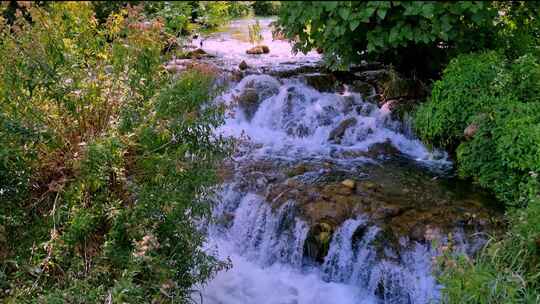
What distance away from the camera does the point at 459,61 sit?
5.30 metres

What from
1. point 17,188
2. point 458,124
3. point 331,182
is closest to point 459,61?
point 458,124

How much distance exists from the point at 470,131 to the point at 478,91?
43cm

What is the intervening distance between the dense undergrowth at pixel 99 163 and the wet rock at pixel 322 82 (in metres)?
3.61

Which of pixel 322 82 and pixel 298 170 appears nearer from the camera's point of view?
pixel 298 170

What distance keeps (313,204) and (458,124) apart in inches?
63.0

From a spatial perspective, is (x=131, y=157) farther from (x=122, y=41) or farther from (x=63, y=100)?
(x=122, y=41)

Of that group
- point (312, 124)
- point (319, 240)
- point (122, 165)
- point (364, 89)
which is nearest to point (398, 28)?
point (319, 240)

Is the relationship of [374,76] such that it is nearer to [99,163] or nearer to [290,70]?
[290,70]

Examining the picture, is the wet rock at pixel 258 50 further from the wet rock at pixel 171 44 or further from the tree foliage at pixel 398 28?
the wet rock at pixel 171 44

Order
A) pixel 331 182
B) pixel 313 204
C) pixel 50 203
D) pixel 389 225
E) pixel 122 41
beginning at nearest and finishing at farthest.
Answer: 1. pixel 50 203
2. pixel 122 41
3. pixel 389 225
4. pixel 313 204
5. pixel 331 182

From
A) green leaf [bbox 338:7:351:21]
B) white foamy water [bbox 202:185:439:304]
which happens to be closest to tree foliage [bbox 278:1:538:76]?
green leaf [bbox 338:7:351:21]

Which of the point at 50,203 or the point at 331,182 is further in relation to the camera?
the point at 331,182

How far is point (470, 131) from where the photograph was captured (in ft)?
15.9

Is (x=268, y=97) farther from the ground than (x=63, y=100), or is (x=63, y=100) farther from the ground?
(x=63, y=100)
